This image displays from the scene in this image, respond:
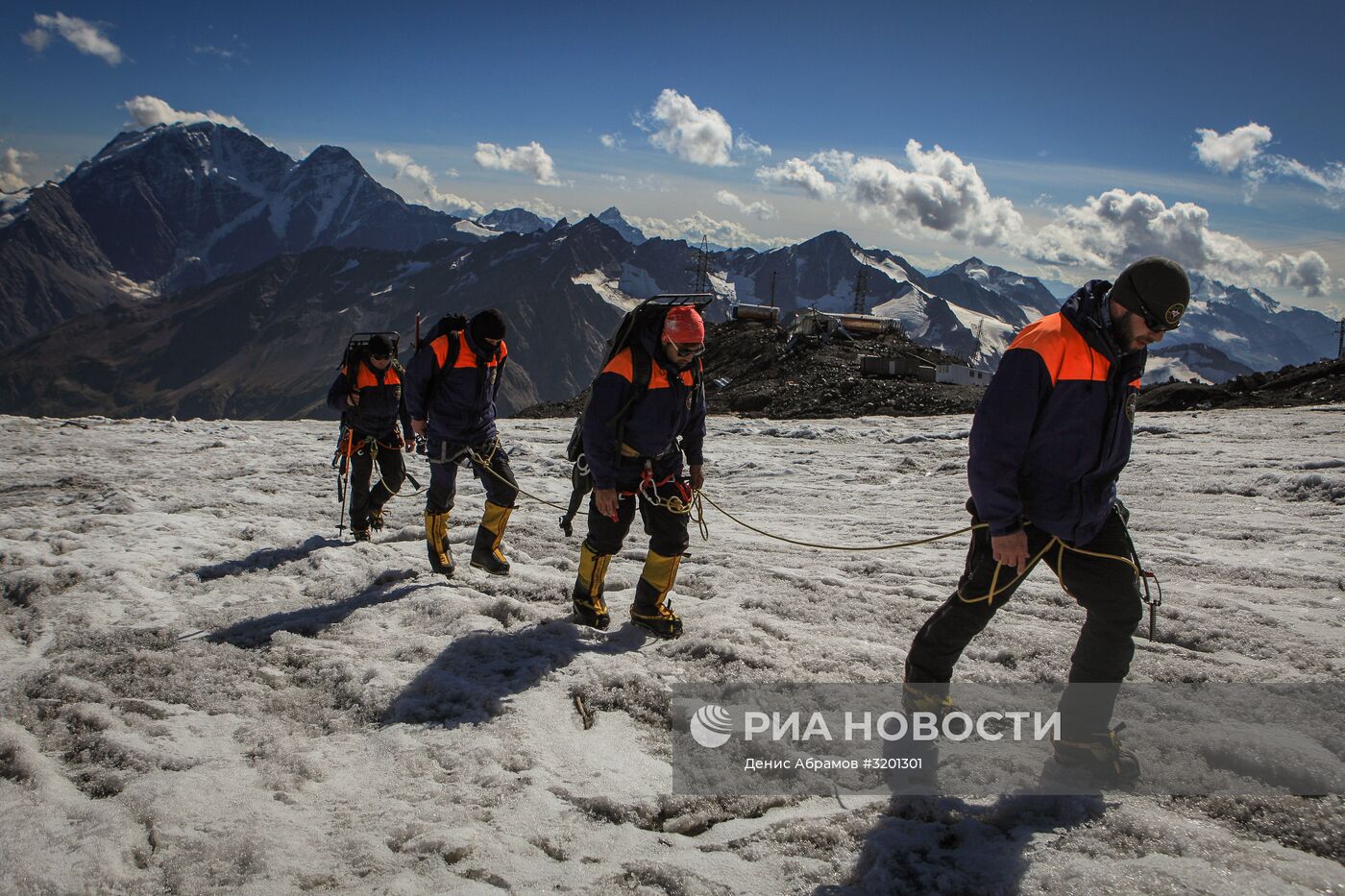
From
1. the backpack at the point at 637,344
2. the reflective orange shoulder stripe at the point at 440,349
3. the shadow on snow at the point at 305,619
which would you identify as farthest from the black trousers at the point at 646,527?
the reflective orange shoulder stripe at the point at 440,349

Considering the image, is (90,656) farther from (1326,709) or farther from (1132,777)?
(1326,709)

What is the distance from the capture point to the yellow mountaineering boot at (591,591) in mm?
6043

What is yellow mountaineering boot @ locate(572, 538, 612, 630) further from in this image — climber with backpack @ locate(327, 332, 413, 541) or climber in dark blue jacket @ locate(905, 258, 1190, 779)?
climber with backpack @ locate(327, 332, 413, 541)

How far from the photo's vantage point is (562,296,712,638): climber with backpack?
213 inches

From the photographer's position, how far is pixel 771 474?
13844 mm

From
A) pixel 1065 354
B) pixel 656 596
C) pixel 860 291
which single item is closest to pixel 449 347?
pixel 656 596

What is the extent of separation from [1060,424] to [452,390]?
556cm

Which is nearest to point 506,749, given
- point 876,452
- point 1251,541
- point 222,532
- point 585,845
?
point 585,845

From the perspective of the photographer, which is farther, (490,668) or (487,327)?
(487,327)

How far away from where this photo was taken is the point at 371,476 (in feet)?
28.7

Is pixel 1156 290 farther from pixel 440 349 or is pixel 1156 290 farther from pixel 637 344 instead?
pixel 440 349

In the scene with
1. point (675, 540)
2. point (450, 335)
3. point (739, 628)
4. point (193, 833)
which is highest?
point (450, 335)

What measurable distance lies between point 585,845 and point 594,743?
36.1 inches

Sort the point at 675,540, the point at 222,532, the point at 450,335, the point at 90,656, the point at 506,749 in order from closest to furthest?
the point at 506,749 → the point at 90,656 → the point at 675,540 → the point at 450,335 → the point at 222,532
